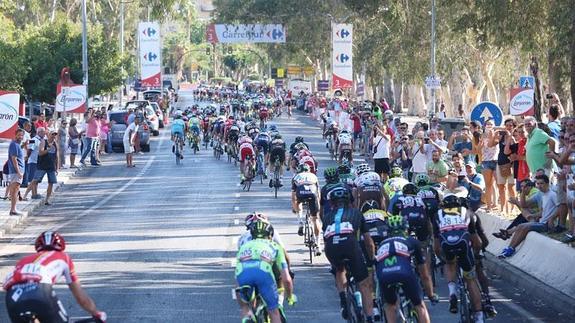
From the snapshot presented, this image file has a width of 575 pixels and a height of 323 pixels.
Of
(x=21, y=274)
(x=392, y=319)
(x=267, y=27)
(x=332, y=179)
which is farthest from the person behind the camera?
(x=267, y=27)

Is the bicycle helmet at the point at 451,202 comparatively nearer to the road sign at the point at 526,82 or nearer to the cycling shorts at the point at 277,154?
the road sign at the point at 526,82

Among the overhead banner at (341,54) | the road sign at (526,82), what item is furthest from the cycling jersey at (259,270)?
the overhead banner at (341,54)

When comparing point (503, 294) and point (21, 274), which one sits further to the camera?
point (503, 294)

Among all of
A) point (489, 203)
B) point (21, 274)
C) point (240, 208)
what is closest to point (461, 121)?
point (240, 208)

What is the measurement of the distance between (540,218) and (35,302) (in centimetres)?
1093

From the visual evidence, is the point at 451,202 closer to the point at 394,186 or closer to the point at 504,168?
the point at 394,186

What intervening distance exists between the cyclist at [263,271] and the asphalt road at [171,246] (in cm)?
311

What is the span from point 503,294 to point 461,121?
84.4 ft

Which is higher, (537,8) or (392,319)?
(537,8)

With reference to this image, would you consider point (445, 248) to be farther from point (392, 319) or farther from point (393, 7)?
point (393, 7)

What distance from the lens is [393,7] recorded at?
4466 centimetres

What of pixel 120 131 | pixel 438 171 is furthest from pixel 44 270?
pixel 120 131

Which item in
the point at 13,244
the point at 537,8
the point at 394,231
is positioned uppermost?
the point at 537,8

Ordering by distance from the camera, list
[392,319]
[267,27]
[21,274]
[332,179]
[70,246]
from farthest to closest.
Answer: [267,27]
[70,246]
[332,179]
[392,319]
[21,274]
